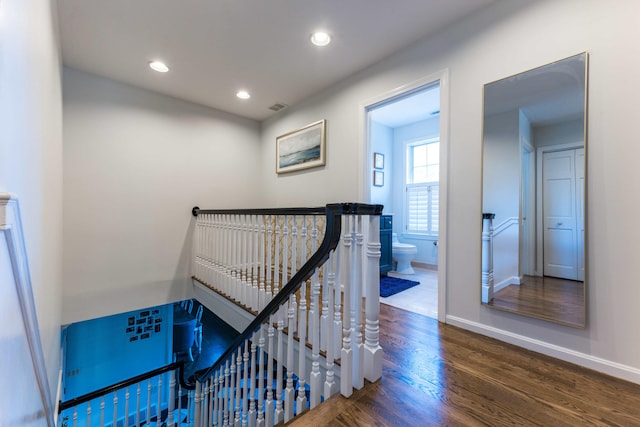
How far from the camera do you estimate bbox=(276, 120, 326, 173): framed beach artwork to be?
11.2ft

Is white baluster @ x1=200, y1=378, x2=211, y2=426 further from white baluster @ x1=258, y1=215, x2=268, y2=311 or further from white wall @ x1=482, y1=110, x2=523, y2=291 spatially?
white wall @ x1=482, y1=110, x2=523, y2=291

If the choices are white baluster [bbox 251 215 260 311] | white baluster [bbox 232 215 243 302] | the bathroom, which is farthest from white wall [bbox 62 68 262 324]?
the bathroom

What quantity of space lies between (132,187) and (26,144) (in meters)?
2.33

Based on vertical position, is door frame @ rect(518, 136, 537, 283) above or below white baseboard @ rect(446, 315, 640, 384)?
above

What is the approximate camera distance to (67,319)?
2.94m

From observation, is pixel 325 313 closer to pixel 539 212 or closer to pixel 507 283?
pixel 507 283

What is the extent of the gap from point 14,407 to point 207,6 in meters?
2.56

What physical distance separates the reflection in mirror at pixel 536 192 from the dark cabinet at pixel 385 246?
7.06 ft

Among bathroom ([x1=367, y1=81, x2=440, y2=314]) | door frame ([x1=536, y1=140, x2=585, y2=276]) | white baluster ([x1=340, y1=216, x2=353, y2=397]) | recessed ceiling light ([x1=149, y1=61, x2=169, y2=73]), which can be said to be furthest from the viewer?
bathroom ([x1=367, y1=81, x2=440, y2=314])

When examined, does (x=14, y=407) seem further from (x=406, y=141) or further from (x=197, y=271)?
(x=406, y=141)

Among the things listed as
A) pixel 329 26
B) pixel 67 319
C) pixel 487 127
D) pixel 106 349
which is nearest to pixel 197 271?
pixel 67 319

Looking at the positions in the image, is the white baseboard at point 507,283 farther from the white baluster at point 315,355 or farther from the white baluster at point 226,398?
the white baluster at point 226,398

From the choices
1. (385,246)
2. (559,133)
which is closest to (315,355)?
(559,133)

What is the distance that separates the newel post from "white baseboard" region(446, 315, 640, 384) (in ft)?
0.75
